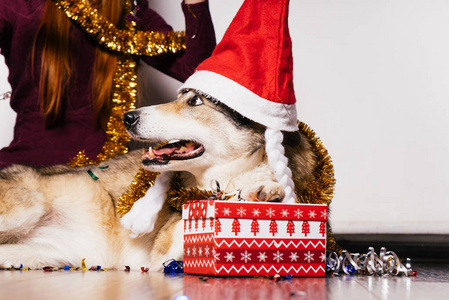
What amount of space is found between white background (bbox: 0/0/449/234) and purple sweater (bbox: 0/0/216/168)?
33 cm

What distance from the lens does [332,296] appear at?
1.00 metres

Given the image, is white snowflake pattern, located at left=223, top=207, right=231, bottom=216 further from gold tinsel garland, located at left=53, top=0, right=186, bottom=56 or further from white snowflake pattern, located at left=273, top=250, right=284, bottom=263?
gold tinsel garland, located at left=53, top=0, right=186, bottom=56

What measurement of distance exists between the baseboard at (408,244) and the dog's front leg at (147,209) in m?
1.43

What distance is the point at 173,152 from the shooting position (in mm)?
1641

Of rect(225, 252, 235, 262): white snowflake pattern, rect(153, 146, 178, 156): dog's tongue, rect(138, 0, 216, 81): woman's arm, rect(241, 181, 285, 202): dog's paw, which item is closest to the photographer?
rect(225, 252, 235, 262): white snowflake pattern

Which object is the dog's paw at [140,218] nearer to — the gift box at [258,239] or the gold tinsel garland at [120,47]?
the gift box at [258,239]

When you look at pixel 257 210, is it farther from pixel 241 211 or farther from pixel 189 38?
pixel 189 38

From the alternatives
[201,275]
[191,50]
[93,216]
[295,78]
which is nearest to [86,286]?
[201,275]

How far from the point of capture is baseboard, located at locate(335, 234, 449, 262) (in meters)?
2.68

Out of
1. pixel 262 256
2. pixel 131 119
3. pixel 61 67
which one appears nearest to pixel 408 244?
pixel 262 256

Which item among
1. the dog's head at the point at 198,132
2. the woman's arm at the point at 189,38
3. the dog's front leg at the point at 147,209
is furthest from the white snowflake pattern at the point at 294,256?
the woman's arm at the point at 189,38

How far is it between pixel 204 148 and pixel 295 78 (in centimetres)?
130

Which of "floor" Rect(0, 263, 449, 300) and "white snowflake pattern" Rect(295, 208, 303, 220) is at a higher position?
"white snowflake pattern" Rect(295, 208, 303, 220)

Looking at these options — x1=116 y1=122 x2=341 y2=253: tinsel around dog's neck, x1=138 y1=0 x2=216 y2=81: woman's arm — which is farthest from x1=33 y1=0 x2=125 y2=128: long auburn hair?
x1=116 y1=122 x2=341 y2=253: tinsel around dog's neck
